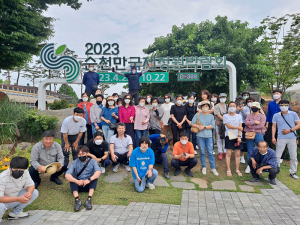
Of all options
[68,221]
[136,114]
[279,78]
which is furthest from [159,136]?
[279,78]

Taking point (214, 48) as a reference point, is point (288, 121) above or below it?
below

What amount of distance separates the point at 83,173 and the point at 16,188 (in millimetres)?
1208

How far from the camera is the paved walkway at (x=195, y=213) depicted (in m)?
3.51

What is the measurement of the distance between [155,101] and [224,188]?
3044 millimetres

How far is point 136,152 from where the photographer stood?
4.84 m

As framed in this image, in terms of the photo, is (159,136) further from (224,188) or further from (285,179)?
(285,179)

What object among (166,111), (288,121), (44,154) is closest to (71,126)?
(44,154)

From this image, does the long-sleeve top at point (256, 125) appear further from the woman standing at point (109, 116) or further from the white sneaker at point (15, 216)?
the white sneaker at point (15, 216)

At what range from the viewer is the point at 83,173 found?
4.45 meters

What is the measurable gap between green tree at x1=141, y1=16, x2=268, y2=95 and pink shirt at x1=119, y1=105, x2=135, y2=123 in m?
10.6

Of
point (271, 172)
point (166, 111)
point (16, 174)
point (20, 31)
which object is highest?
point (20, 31)

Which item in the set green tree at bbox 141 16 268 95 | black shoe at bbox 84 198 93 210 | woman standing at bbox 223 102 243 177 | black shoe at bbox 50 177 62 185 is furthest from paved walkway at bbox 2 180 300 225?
green tree at bbox 141 16 268 95

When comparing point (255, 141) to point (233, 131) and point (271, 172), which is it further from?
point (271, 172)

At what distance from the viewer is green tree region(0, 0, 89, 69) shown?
9.23 metres
